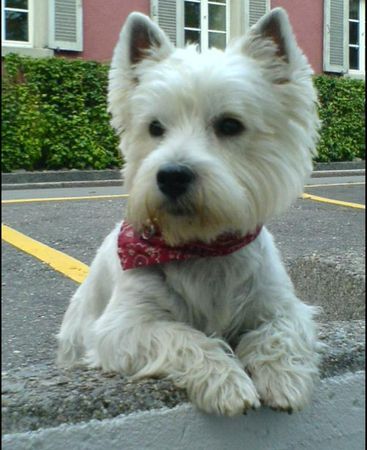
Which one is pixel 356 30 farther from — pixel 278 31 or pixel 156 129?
pixel 156 129

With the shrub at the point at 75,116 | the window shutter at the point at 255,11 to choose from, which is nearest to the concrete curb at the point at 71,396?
the window shutter at the point at 255,11

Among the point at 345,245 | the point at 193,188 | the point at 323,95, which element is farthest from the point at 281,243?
the point at 323,95

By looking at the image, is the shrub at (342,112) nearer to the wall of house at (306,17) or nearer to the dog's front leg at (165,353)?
the wall of house at (306,17)

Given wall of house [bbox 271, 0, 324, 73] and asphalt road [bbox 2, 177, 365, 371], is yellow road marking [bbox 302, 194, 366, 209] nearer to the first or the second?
asphalt road [bbox 2, 177, 365, 371]

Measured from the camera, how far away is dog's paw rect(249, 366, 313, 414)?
238cm

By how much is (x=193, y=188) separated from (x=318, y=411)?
868 millimetres

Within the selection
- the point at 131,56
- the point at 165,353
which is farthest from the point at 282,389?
the point at 131,56

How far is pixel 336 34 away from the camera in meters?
7.71

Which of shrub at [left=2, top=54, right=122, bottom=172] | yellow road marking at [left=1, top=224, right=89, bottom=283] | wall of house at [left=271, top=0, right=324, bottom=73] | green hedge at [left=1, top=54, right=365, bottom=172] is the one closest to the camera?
yellow road marking at [left=1, top=224, right=89, bottom=283]

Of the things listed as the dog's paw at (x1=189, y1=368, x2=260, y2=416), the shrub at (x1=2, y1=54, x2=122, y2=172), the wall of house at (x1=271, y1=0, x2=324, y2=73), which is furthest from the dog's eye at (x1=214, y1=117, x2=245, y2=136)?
the shrub at (x1=2, y1=54, x2=122, y2=172)

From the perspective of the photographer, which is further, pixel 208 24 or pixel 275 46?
pixel 208 24

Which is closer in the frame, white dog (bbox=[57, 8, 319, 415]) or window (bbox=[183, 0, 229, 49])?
white dog (bbox=[57, 8, 319, 415])

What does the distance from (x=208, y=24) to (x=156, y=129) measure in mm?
3240

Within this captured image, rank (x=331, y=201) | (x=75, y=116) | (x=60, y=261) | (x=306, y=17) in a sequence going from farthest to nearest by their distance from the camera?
(x=331, y=201), (x=75, y=116), (x=306, y=17), (x=60, y=261)
